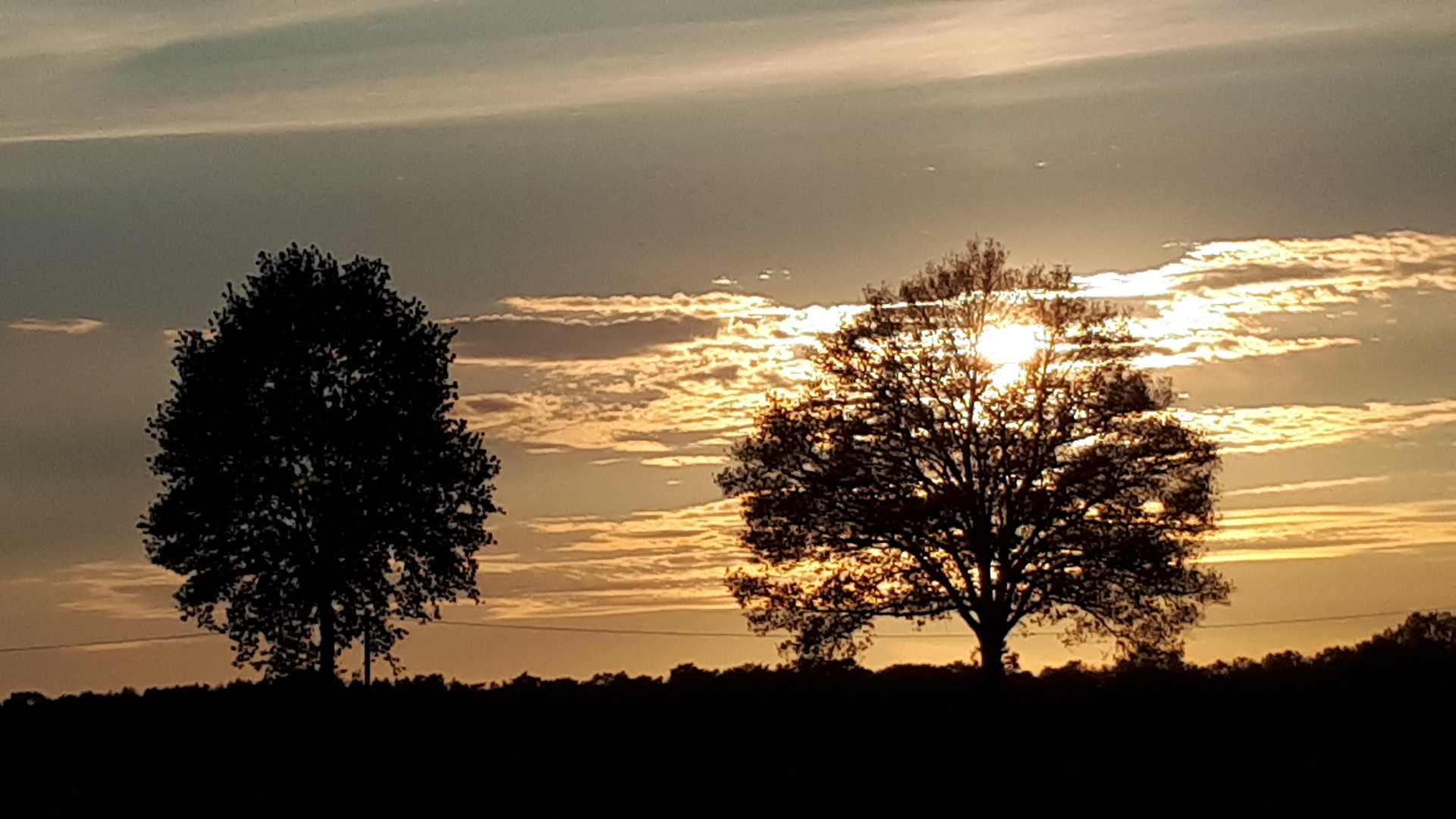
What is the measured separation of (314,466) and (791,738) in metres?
19.3

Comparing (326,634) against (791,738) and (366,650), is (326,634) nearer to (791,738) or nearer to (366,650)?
(366,650)

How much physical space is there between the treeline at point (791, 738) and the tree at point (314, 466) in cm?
512

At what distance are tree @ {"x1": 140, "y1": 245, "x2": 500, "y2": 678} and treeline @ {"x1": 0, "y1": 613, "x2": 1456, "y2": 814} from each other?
5117mm

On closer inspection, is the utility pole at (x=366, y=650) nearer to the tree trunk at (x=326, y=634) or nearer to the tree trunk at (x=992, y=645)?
the tree trunk at (x=326, y=634)

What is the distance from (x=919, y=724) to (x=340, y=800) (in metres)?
16.4

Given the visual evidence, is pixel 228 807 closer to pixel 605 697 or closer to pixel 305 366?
pixel 605 697

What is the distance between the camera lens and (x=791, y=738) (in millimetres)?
50281

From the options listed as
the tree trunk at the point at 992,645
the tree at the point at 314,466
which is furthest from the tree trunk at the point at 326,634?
the tree trunk at the point at 992,645

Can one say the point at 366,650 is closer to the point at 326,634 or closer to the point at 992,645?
the point at 326,634

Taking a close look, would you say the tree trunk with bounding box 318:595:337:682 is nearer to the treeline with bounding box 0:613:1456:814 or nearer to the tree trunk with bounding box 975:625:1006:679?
the treeline with bounding box 0:613:1456:814

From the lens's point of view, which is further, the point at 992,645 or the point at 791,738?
the point at 992,645

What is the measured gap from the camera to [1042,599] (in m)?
59.6

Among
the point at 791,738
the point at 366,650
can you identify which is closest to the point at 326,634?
the point at 366,650

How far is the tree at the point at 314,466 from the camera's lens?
60531mm
